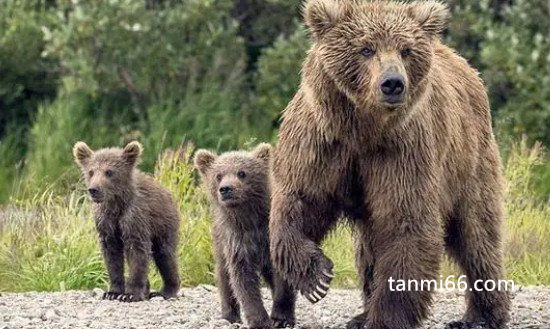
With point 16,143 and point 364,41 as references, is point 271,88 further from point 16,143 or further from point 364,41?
point 364,41

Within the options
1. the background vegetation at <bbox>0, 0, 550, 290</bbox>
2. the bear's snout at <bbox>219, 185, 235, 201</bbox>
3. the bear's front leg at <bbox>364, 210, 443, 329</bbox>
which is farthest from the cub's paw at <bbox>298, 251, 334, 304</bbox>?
the background vegetation at <bbox>0, 0, 550, 290</bbox>

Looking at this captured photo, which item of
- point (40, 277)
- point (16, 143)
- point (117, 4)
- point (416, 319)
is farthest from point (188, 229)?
point (16, 143)

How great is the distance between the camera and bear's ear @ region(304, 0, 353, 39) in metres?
6.95

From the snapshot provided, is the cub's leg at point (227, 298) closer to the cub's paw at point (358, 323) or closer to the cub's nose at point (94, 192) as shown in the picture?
the cub's paw at point (358, 323)

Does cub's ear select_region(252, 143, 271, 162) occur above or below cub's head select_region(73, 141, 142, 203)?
above

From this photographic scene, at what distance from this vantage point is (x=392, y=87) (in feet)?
21.8

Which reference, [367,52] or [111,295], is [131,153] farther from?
[367,52]

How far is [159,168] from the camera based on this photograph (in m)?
12.5

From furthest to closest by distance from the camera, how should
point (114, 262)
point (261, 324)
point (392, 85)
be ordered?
point (114, 262), point (261, 324), point (392, 85)

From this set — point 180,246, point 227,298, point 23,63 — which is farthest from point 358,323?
point 23,63

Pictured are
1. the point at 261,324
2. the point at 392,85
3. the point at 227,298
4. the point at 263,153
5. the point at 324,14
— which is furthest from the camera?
the point at 263,153

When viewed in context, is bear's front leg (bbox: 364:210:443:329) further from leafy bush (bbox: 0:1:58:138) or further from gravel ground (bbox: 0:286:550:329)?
leafy bush (bbox: 0:1:58:138)

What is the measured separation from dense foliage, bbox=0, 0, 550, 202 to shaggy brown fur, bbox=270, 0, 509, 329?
9.53 metres

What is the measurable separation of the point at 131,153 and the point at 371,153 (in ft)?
11.1
